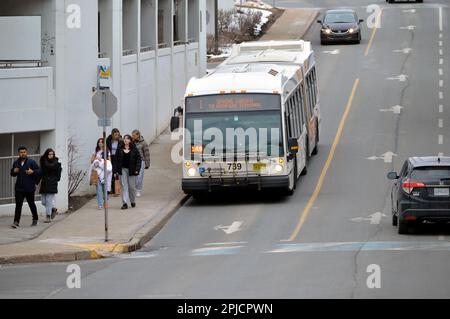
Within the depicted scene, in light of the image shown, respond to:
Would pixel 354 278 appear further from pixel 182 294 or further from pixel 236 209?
pixel 236 209

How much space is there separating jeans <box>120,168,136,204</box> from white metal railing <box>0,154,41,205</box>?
8.42ft

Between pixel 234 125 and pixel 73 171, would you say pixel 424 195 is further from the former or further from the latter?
pixel 73 171

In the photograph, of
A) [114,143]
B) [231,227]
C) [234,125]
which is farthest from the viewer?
[114,143]

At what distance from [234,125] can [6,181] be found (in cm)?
557

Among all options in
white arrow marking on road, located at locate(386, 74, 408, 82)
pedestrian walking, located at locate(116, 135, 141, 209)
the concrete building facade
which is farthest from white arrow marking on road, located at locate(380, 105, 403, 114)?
pedestrian walking, located at locate(116, 135, 141, 209)

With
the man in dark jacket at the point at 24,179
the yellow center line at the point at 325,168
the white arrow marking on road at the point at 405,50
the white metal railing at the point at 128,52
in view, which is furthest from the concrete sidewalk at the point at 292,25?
the man in dark jacket at the point at 24,179

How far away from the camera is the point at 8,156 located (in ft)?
89.7

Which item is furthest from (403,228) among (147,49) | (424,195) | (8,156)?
(147,49)

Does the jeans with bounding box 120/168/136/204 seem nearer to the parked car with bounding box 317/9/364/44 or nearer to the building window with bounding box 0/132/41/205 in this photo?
the building window with bounding box 0/132/41/205

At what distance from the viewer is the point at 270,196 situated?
99.2 feet

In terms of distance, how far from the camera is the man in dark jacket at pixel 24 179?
1001 inches

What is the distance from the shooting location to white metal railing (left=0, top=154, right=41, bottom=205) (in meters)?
27.3

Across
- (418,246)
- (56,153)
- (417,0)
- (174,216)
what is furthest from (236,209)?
(417,0)
